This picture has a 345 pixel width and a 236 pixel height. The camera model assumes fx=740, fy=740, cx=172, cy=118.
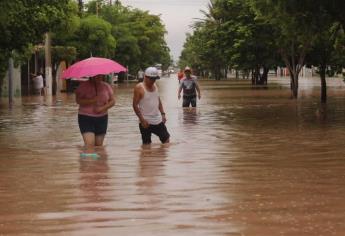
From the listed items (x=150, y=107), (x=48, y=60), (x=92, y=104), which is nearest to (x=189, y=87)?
(x=150, y=107)

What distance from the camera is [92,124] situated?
11.7m

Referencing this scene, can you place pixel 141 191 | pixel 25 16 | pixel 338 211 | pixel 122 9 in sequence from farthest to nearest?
pixel 122 9
pixel 25 16
pixel 141 191
pixel 338 211

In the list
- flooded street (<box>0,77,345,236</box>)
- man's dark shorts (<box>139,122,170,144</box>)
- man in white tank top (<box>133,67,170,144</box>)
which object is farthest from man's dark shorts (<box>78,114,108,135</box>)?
man's dark shorts (<box>139,122,170,144</box>)

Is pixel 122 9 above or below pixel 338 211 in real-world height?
above

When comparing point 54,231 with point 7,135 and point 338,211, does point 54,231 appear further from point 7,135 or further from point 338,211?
point 7,135

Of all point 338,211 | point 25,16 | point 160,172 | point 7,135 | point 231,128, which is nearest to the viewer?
point 338,211

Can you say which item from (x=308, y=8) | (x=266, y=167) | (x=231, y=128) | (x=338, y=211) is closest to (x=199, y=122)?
(x=231, y=128)

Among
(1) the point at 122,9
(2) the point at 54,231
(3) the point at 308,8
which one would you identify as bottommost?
(2) the point at 54,231

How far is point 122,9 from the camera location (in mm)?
79062

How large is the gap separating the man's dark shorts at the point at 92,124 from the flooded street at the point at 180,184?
44 centimetres

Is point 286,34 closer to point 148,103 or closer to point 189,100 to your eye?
point 189,100

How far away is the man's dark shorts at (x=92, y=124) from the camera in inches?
459

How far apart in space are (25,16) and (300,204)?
46.4 feet

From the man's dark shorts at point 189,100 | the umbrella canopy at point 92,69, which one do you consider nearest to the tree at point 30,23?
the man's dark shorts at point 189,100
